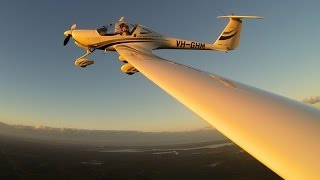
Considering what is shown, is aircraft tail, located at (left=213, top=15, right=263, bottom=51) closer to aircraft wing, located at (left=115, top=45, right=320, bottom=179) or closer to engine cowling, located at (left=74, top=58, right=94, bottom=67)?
engine cowling, located at (left=74, top=58, right=94, bottom=67)

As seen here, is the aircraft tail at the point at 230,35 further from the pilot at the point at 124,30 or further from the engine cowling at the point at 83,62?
the engine cowling at the point at 83,62

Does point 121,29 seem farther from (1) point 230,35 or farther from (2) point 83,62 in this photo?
(1) point 230,35

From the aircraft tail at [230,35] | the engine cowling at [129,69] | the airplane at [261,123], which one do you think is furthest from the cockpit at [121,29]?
the airplane at [261,123]

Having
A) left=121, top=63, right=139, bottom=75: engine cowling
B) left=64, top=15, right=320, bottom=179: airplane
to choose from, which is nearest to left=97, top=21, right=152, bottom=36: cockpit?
left=121, top=63, right=139, bottom=75: engine cowling

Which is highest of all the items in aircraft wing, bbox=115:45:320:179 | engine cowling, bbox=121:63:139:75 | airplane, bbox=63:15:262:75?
airplane, bbox=63:15:262:75

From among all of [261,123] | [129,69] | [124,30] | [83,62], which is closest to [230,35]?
[124,30]

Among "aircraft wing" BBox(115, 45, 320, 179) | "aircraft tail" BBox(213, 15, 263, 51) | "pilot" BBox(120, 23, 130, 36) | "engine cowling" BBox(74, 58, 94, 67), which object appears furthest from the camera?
"aircraft tail" BBox(213, 15, 263, 51)

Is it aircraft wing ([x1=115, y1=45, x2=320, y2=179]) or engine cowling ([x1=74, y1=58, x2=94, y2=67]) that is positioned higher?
engine cowling ([x1=74, y1=58, x2=94, y2=67])

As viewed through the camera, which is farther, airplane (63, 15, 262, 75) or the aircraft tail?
the aircraft tail

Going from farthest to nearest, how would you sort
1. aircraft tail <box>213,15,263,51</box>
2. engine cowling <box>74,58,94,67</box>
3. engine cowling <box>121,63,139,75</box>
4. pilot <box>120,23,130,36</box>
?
1. aircraft tail <box>213,15,263,51</box>
2. pilot <box>120,23,130,36</box>
3. engine cowling <box>74,58,94,67</box>
4. engine cowling <box>121,63,139,75</box>
